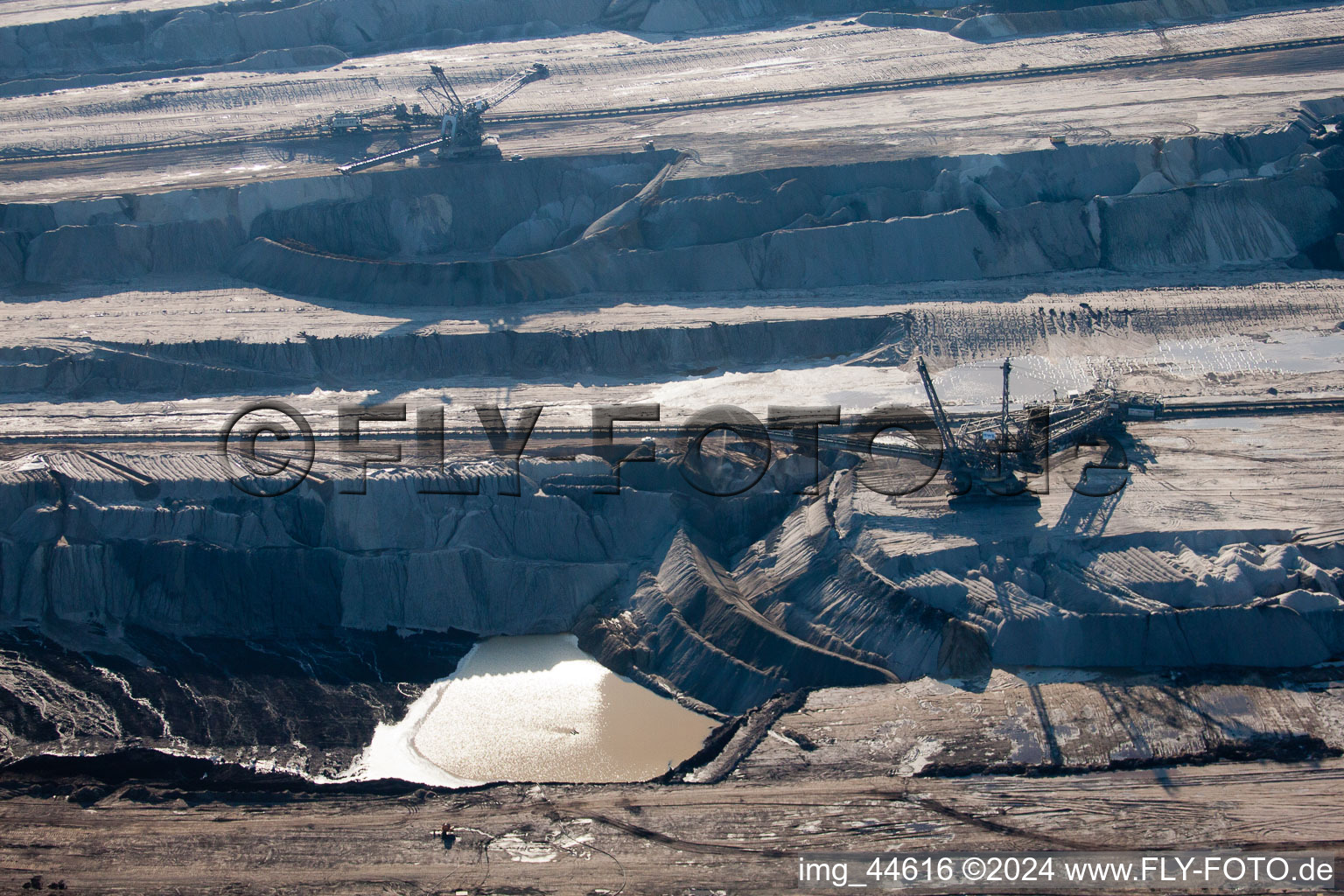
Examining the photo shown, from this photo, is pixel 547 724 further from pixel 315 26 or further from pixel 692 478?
pixel 315 26

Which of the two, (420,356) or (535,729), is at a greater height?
(420,356)

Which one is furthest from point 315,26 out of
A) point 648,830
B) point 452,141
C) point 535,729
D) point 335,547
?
point 648,830

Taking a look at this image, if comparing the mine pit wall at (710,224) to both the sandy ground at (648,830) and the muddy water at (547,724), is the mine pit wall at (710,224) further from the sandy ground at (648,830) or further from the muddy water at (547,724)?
the sandy ground at (648,830)

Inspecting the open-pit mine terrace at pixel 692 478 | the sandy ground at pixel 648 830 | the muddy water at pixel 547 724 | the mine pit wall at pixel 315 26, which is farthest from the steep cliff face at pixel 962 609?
the mine pit wall at pixel 315 26

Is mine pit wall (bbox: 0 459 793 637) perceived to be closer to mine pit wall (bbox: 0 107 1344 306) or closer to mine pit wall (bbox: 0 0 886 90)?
mine pit wall (bbox: 0 107 1344 306)

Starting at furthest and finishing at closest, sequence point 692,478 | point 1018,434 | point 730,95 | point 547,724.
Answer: point 730,95 < point 692,478 < point 1018,434 < point 547,724
